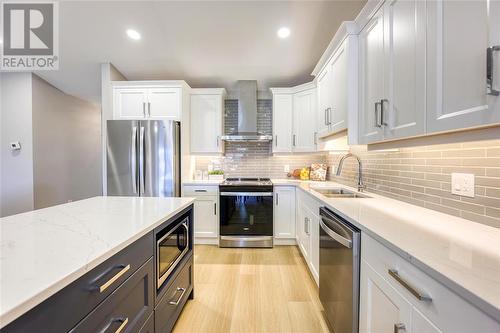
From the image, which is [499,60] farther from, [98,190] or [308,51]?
[98,190]

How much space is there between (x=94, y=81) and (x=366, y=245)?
14.5 ft

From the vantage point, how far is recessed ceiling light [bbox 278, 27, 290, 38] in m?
2.41

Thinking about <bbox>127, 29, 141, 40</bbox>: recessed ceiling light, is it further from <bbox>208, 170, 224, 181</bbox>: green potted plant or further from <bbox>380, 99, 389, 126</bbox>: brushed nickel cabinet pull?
<bbox>380, 99, 389, 126</bbox>: brushed nickel cabinet pull

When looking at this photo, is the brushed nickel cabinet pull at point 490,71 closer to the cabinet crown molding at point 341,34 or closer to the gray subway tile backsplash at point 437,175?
the gray subway tile backsplash at point 437,175

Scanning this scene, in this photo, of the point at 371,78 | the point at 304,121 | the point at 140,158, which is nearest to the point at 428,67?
the point at 371,78

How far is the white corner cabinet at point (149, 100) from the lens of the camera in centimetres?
299

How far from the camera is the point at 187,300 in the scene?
73.2 inches

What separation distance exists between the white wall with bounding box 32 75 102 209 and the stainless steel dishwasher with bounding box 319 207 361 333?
178 inches

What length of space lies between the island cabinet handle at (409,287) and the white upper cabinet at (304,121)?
7.92ft

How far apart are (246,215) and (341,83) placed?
6.46 ft

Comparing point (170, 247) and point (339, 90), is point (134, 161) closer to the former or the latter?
point (170, 247)

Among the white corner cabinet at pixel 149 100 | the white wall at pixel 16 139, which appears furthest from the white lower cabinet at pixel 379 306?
the white wall at pixel 16 139

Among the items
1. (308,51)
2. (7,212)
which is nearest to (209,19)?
(308,51)

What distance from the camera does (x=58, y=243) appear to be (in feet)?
2.69
